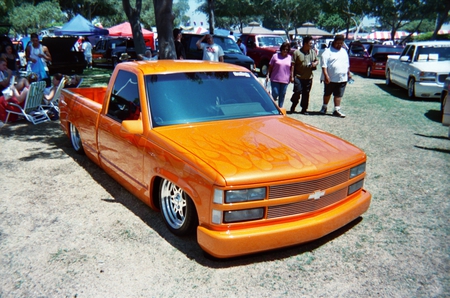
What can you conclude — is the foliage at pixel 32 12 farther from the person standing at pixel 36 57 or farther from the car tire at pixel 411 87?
the car tire at pixel 411 87


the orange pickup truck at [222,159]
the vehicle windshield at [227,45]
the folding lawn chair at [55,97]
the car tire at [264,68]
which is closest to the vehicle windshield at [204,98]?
the orange pickup truck at [222,159]

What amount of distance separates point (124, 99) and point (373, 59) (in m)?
16.0

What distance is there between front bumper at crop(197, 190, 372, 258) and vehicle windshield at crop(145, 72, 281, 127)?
4.44ft

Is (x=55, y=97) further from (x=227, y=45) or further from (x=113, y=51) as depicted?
(x=113, y=51)

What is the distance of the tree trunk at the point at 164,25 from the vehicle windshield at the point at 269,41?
31.2ft

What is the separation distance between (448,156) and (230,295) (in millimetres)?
5061

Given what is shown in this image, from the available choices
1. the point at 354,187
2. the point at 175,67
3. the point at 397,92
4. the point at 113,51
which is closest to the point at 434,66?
the point at 397,92

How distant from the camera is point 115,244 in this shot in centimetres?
373

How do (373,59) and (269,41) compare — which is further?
(269,41)

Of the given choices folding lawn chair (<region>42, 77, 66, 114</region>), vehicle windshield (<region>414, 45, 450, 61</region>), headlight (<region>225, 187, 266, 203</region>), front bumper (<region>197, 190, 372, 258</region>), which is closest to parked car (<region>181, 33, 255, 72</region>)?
vehicle windshield (<region>414, 45, 450, 61</region>)

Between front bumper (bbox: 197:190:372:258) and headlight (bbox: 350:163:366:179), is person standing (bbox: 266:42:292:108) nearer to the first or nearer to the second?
headlight (bbox: 350:163:366:179)

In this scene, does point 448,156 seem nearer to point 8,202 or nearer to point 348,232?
point 348,232

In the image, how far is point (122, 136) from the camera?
4.32m

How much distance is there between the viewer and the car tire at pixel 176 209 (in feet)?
11.4
